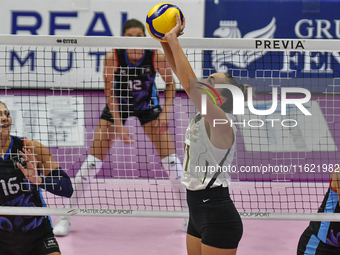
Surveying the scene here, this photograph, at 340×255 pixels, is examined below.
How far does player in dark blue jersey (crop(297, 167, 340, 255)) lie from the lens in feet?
8.58

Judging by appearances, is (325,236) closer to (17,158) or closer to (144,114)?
(17,158)

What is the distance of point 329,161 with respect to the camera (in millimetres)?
6121

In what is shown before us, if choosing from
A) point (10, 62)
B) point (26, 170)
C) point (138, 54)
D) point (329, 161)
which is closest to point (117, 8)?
point (10, 62)

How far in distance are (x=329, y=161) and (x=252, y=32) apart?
8.74 ft

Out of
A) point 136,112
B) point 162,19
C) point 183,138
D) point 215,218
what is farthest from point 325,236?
point 183,138

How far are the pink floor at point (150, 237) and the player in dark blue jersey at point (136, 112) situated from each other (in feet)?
0.77

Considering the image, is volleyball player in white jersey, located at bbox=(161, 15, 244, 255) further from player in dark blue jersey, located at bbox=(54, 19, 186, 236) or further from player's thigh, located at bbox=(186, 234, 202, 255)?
player in dark blue jersey, located at bbox=(54, 19, 186, 236)

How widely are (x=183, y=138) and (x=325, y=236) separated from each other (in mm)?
3921

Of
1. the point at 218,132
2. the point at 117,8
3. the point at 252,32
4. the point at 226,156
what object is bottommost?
the point at 226,156

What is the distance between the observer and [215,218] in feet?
7.64

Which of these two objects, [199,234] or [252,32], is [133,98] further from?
[252,32]

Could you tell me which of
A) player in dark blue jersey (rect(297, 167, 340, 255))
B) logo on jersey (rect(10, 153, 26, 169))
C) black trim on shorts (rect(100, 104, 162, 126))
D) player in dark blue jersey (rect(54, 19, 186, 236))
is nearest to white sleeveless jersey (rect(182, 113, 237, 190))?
player in dark blue jersey (rect(297, 167, 340, 255))

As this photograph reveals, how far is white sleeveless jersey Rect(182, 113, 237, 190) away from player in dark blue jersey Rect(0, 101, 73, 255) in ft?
3.36

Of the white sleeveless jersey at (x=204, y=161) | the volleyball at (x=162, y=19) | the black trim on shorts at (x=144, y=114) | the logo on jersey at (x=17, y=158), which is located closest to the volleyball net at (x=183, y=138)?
the black trim on shorts at (x=144, y=114)
